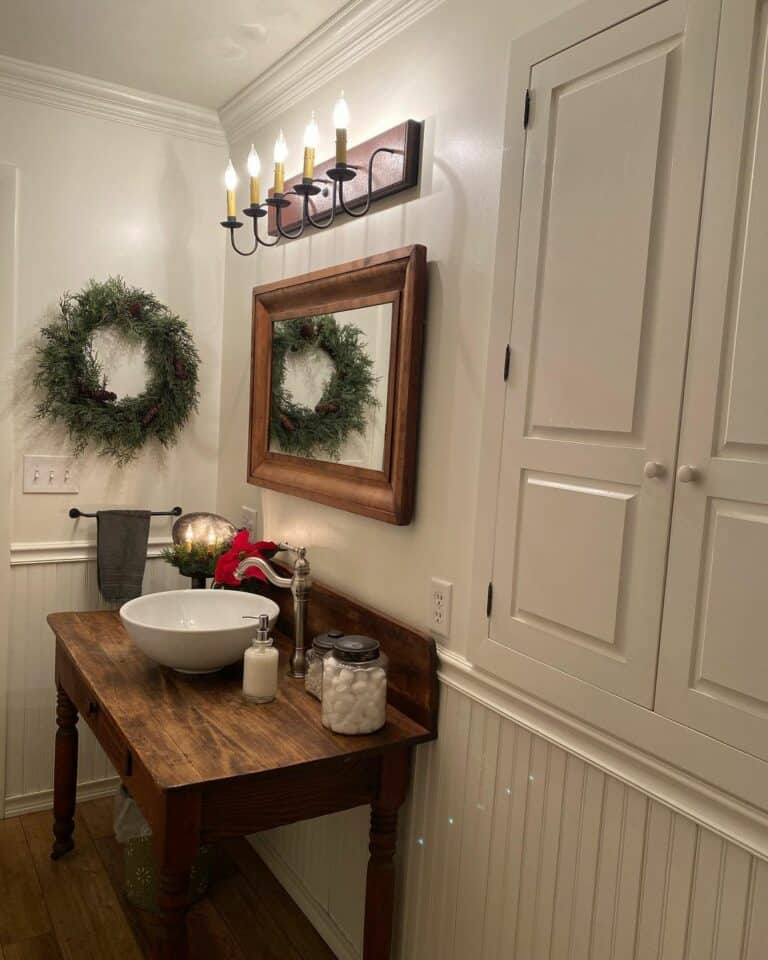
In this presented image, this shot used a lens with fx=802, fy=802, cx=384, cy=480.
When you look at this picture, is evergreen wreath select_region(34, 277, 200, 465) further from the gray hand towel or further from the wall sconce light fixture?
the wall sconce light fixture

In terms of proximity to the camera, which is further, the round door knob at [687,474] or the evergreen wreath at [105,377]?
the evergreen wreath at [105,377]

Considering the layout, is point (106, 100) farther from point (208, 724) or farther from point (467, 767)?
point (467, 767)

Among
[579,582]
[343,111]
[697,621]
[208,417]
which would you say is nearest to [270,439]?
[208,417]

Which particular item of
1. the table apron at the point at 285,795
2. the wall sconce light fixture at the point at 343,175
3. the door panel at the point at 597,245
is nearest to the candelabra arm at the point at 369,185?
the wall sconce light fixture at the point at 343,175

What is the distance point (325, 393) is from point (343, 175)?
1.98ft

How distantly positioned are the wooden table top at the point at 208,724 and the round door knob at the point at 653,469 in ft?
2.66

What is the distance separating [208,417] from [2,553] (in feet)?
2.71

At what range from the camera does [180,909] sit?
1.52 metres

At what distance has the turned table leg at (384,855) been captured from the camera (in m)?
1.73

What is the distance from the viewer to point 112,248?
2.70 metres

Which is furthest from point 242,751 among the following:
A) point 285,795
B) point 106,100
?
point 106,100

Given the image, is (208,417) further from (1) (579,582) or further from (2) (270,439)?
(1) (579,582)

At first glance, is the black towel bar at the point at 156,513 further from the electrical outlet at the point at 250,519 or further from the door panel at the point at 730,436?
the door panel at the point at 730,436

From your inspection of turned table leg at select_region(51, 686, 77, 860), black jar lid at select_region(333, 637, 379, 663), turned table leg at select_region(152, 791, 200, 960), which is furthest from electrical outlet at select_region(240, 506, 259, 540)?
turned table leg at select_region(152, 791, 200, 960)
